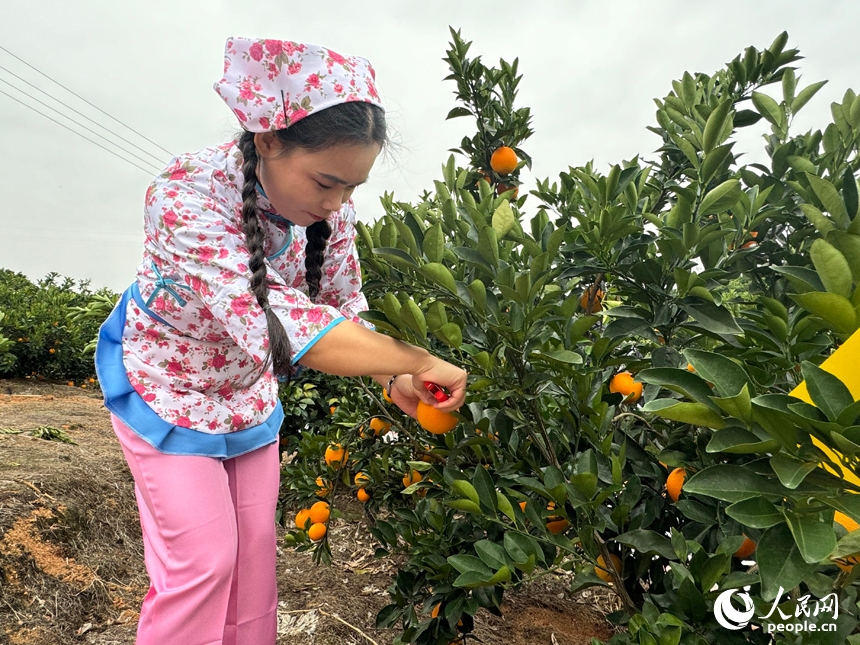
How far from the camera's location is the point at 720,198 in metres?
1.19

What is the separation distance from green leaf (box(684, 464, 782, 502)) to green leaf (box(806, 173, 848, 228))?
0.46 m

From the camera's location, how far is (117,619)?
2740 mm

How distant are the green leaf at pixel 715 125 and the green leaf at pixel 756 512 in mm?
780

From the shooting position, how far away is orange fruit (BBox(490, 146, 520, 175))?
8.09 feet

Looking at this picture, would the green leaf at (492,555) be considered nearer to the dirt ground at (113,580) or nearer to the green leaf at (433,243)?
the green leaf at (433,243)

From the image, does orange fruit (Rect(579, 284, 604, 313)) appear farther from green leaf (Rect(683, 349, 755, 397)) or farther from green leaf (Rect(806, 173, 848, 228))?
green leaf (Rect(683, 349, 755, 397))

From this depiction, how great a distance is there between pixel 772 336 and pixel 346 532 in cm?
271

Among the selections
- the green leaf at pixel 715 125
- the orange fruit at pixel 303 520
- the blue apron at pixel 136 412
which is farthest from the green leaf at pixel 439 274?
the orange fruit at pixel 303 520

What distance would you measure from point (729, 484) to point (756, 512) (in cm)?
4

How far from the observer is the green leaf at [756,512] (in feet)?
2.44

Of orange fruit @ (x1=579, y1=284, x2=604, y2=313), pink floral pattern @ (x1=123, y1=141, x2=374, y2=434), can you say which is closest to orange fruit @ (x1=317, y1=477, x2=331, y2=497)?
pink floral pattern @ (x1=123, y1=141, x2=374, y2=434)

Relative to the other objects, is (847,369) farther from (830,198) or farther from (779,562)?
(830,198)

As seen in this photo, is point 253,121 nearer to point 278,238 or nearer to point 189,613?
point 278,238

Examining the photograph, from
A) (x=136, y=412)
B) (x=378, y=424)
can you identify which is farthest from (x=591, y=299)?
(x=136, y=412)
